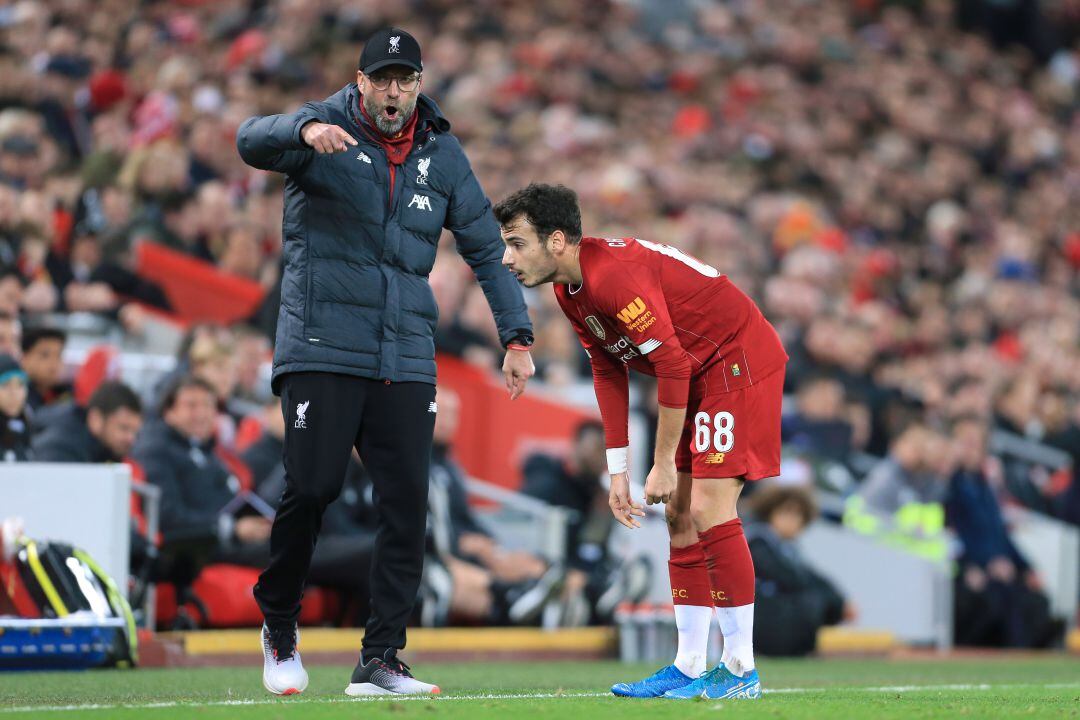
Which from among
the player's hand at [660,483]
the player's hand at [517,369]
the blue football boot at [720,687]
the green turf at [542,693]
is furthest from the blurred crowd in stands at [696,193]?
the player's hand at [660,483]

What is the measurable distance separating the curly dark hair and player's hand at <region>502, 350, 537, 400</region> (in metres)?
0.49

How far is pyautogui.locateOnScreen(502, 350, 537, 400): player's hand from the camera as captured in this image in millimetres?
6672

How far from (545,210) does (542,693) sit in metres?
Answer: 1.96

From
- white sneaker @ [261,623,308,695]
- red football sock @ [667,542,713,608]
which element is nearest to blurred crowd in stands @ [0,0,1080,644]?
white sneaker @ [261,623,308,695]

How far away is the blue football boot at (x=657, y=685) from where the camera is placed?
260 inches

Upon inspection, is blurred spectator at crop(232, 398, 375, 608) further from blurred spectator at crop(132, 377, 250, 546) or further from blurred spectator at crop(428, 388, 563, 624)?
blurred spectator at crop(428, 388, 563, 624)

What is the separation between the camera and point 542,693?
7004 mm

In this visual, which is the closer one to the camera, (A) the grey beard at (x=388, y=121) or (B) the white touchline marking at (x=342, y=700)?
(B) the white touchline marking at (x=342, y=700)

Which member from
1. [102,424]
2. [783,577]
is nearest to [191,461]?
[102,424]

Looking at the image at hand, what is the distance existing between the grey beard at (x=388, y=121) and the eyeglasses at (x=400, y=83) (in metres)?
0.06

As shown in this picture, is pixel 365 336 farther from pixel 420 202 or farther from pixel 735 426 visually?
pixel 735 426

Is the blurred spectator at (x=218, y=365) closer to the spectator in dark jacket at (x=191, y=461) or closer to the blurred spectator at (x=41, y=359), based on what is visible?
the spectator in dark jacket at (x=191, y=461)

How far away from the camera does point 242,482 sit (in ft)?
33.8

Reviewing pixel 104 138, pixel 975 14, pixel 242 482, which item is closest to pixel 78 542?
pixel 242 482
